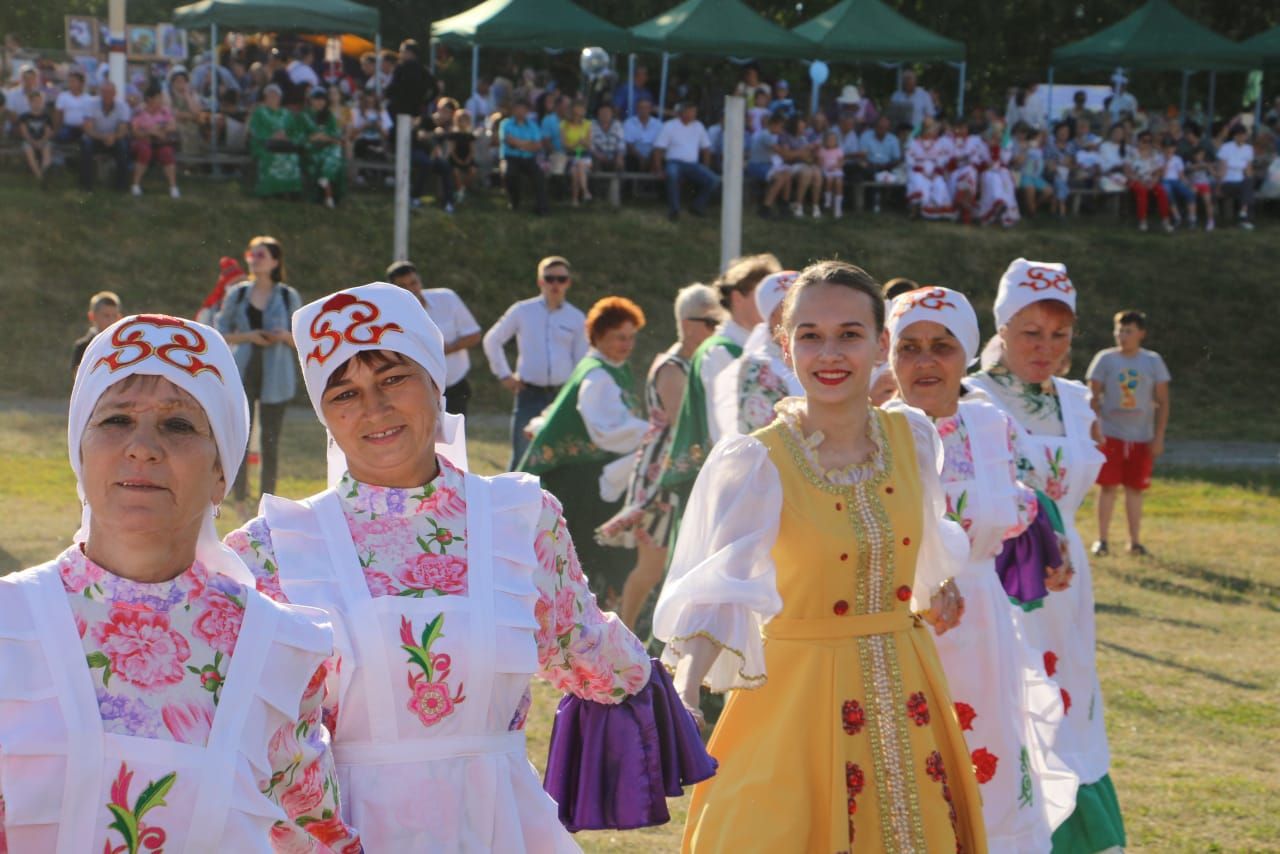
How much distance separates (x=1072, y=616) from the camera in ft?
21.1

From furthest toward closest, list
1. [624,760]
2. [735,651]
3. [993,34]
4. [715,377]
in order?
[993,34], [715,377], [735,651], [624,760]

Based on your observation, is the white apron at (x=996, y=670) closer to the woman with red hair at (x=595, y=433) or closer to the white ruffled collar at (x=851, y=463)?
the white ruffled collar at (x=851, y=463)

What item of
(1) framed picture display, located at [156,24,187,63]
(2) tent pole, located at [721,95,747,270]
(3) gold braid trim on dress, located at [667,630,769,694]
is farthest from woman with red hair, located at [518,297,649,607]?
(1) framed picture display, located at [156,24,187,63]

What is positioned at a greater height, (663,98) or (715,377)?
(663,98)

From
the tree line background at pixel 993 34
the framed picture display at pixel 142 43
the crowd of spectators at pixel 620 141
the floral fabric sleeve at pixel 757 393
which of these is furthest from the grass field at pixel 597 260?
the floral fabric sleeve at pixel 757 393

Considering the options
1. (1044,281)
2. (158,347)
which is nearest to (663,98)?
(1044,281)

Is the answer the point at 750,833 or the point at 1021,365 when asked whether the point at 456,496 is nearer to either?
the point at 750,833

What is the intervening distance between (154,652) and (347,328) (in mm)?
953

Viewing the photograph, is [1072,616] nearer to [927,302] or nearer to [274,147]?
[927,302]

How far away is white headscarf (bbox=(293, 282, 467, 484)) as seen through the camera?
3.53 m

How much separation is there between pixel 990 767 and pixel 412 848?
2631 mm

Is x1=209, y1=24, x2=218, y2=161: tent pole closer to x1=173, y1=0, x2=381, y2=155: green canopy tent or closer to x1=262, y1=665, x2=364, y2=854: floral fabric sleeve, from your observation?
x1=173, y1=0, x2=381, y2=155: green canopy tent

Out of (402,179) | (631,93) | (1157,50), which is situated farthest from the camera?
(1157,50)

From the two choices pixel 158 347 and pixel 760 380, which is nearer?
pixel 158 347
